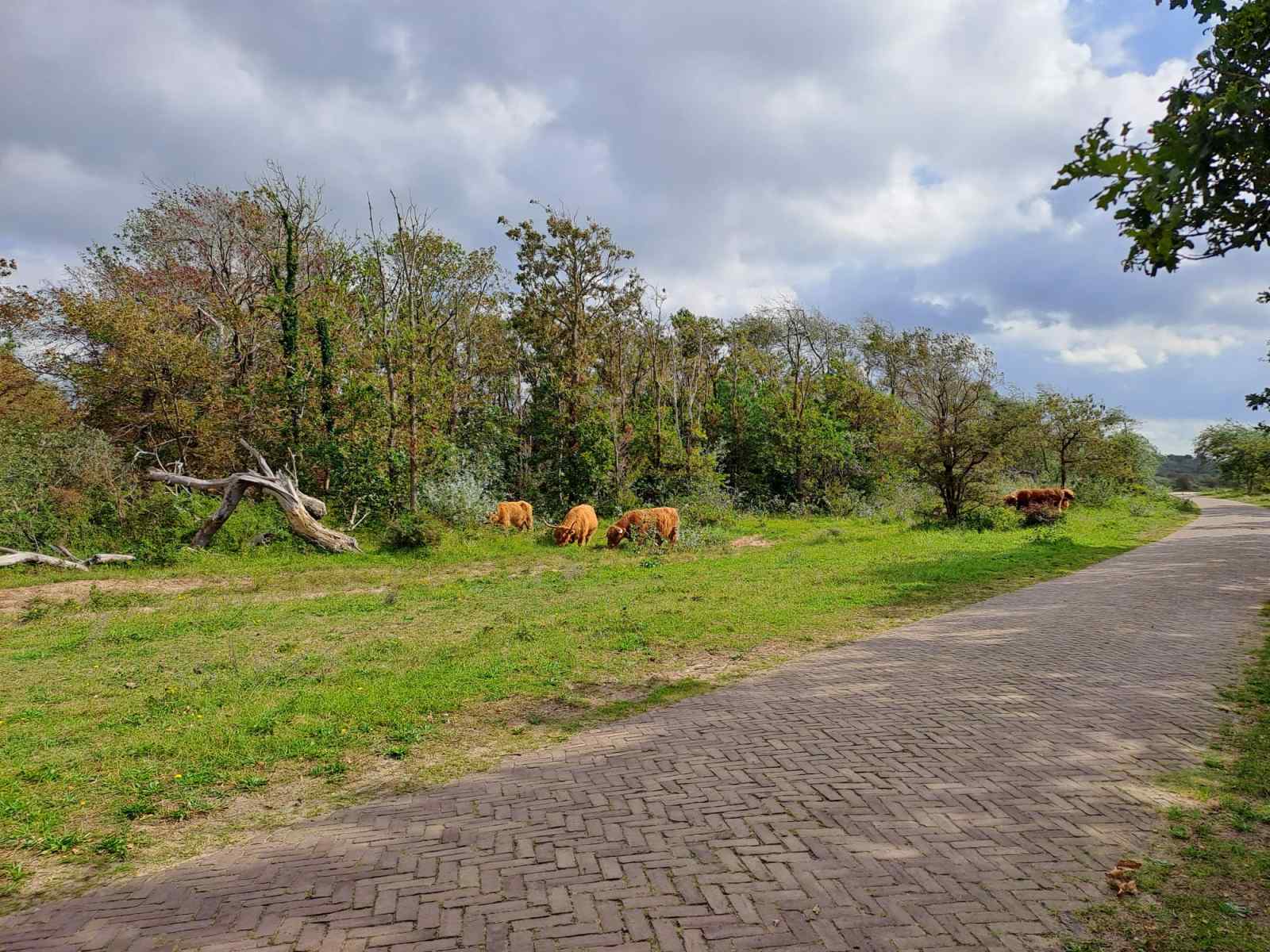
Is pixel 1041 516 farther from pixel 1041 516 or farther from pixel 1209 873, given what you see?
pixel 1209 873

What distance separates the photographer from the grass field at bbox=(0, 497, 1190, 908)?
16.0ft

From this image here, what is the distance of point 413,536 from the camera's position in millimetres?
18188

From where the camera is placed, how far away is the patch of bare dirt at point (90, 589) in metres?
12.2

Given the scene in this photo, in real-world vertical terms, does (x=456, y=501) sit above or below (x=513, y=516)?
above

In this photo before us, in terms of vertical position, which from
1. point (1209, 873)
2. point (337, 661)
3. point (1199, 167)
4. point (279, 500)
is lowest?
point (1209, 873)

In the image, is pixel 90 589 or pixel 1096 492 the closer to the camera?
pixel 90 589

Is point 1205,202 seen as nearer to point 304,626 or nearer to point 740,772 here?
point 740,772

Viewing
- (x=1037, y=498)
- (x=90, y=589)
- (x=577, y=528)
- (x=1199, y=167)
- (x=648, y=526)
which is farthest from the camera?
(x=1037, y=498)

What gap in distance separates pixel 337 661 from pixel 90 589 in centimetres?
820

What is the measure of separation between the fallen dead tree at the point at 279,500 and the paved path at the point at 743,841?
14.5 meters

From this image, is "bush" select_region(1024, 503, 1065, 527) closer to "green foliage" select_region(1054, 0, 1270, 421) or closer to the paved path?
the paved path

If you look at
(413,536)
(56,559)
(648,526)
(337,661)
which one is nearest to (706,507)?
(648,526)

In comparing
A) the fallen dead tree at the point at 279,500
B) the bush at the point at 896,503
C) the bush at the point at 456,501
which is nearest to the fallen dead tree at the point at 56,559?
the fallen dead tree at the point at 279,500

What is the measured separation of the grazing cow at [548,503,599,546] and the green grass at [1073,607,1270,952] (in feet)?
51.2
